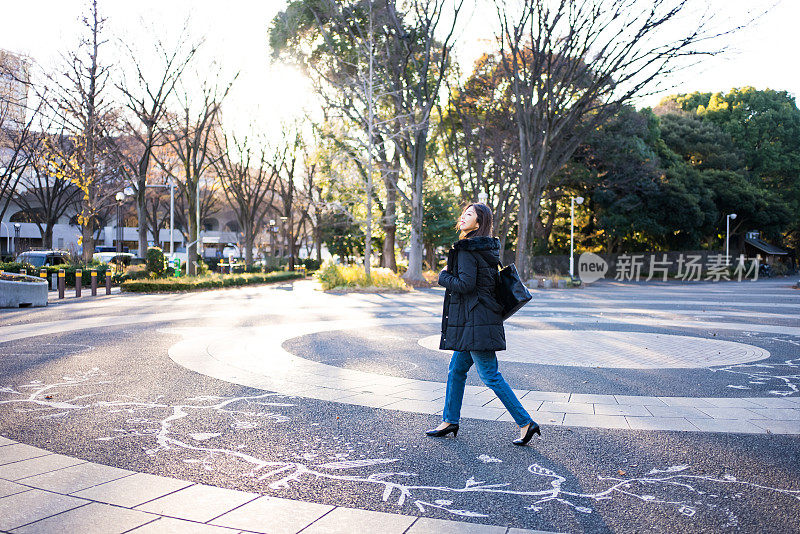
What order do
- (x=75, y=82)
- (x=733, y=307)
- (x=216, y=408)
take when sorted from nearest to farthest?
(x=216, y=408) → (x=733, y=307) → (x=75, y=82)

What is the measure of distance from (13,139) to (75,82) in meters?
6.03

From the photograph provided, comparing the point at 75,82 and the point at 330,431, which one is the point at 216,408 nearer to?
the point at 330,431

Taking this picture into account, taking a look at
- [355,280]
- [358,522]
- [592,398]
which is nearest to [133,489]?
[358,522]

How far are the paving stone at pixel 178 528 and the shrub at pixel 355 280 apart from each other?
1941cm

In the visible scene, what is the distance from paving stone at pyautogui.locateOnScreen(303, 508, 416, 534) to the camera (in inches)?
112

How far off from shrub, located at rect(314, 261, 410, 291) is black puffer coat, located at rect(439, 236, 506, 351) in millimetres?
18011

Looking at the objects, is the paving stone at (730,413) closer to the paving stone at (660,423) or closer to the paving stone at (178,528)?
the paving stone at (660,423)

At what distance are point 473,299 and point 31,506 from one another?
2962 mm

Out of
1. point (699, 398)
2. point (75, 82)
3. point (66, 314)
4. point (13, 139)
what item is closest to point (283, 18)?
point (75, 82)

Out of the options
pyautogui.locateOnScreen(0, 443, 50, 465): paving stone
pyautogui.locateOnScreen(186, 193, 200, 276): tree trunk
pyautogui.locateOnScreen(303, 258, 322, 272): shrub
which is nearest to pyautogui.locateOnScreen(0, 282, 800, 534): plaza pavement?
pyautogui.locateOnScreen(0, 443, 50, 465): paving stone

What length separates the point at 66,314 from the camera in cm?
1319

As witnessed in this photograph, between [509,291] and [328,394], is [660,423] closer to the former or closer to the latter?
[509,291]

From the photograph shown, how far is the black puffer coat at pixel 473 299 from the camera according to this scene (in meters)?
4.20

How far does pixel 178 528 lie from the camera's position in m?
2.84
